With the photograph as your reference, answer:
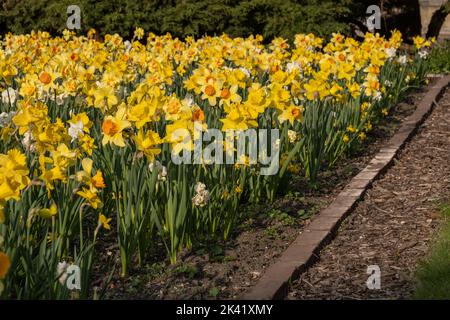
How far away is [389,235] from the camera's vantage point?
411 cm

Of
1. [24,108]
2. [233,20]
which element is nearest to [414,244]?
[24,108]

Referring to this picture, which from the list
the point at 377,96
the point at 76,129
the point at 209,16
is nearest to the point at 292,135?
the point at 76,129

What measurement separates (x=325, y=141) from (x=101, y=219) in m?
2.39

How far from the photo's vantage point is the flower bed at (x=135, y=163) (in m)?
2.98

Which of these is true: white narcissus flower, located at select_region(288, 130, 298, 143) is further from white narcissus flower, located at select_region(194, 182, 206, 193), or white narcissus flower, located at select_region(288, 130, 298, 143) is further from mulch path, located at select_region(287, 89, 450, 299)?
white narcissus flower, located at select_region(194, 182, 206, 193)

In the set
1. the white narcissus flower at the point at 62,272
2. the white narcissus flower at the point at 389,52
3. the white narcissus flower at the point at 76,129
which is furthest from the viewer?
the white narcissus flower at the point at 389,52

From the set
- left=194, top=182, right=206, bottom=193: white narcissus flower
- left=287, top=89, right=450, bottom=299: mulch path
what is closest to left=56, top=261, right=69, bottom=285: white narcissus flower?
left=194, top=182, right=206, bottom=193: white narcissus flower

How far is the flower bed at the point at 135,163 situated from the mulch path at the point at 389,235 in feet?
1.42

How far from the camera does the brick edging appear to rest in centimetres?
329

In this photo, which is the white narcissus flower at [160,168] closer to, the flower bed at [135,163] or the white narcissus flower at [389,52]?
the flower bed at [135,163]

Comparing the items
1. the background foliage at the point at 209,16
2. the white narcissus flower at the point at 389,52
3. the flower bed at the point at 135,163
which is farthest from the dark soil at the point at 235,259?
the background foliage at the point at 209,16

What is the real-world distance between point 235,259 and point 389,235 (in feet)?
2.81

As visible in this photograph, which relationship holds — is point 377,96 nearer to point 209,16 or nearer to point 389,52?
point 389,52

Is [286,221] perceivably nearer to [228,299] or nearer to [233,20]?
[228,299]
